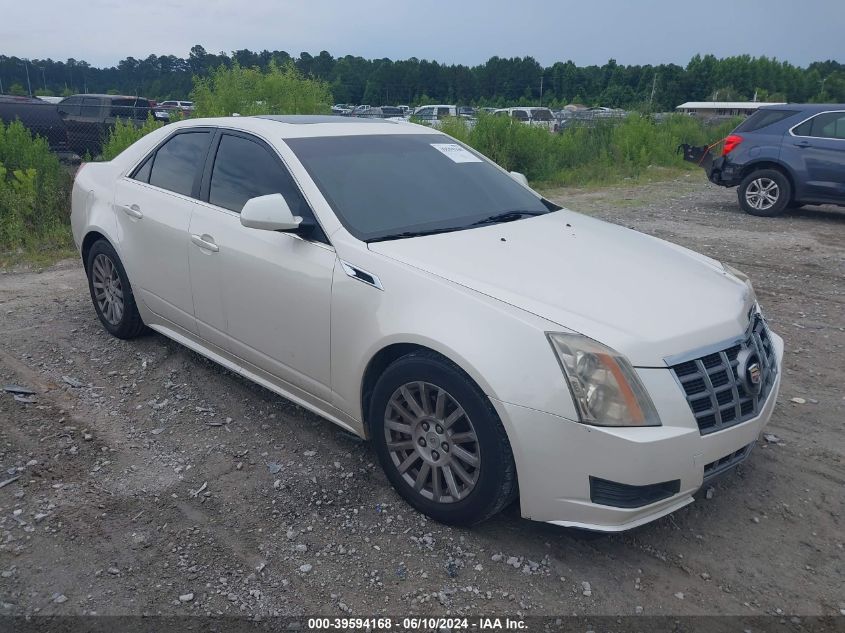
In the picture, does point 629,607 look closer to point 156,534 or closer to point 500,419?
point 500,419

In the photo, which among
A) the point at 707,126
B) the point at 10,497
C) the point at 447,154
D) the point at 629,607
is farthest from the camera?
the point at 707,126

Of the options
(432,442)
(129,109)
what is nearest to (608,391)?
(432,442)

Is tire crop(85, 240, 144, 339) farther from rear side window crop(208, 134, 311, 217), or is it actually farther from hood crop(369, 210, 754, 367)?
hood crop(369, 210, 754, 367)

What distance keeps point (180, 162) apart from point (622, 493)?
337cm

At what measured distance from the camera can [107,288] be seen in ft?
17.1

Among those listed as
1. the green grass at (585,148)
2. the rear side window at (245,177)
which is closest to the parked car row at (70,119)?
the green grass at (585,148)

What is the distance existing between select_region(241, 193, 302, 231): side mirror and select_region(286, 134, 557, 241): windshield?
25 cm

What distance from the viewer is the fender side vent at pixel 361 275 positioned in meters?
3.21

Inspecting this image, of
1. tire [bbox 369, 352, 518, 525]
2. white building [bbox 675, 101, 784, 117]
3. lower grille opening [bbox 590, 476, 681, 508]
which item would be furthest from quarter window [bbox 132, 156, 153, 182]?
white building [bbox 675, 101, 784, 117]

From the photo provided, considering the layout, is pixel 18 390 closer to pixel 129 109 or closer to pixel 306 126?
pixel 306 126

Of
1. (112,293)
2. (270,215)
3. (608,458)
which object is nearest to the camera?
(608,458)

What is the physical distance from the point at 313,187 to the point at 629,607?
94.0 inches

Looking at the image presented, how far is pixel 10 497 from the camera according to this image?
340cm

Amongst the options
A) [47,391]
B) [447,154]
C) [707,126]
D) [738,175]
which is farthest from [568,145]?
[47,391]
